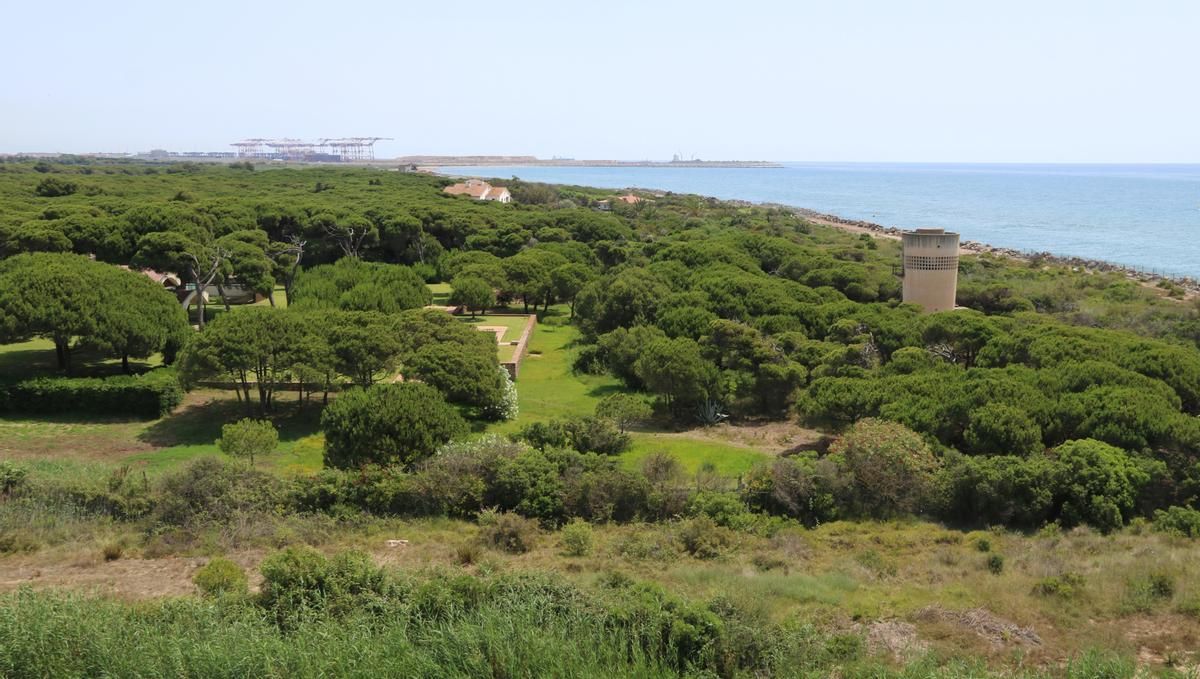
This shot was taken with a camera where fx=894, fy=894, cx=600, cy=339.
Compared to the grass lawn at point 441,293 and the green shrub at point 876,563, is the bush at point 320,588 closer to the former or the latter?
the green shrub at point 876,563

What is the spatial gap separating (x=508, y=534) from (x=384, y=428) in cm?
431

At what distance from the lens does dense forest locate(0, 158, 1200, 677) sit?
32.7 feet

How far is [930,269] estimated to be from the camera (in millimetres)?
29766

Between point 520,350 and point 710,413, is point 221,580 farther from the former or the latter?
point 520,350

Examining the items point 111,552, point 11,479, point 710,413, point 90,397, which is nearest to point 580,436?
point 710,413

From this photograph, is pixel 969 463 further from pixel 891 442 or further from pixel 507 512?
pixel 507 512

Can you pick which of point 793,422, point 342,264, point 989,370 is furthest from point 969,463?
point 342,264

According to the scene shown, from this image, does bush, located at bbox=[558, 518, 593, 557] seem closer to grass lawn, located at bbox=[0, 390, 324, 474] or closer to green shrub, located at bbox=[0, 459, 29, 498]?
grass lawn, located at bbox=[0, 390, 324, 474]

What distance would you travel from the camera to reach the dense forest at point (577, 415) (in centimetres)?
996

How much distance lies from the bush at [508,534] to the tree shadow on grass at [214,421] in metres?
8.75

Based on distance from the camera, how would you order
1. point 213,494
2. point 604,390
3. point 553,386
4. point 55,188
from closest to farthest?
1. point 213,494
2. point 604,390
3. point 553,386
4. point 55,188

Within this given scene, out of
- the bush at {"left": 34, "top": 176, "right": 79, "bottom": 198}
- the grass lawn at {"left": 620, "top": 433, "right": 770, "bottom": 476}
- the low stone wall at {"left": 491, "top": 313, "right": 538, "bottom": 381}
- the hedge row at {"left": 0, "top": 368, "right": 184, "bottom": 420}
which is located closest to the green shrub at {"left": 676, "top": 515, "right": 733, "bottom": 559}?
the grass lawn at {"left": 620, "top": 433, "right": 770, "bottom": 476}

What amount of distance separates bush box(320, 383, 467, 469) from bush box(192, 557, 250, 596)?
5.16 m

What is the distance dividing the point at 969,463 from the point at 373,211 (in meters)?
40.4
